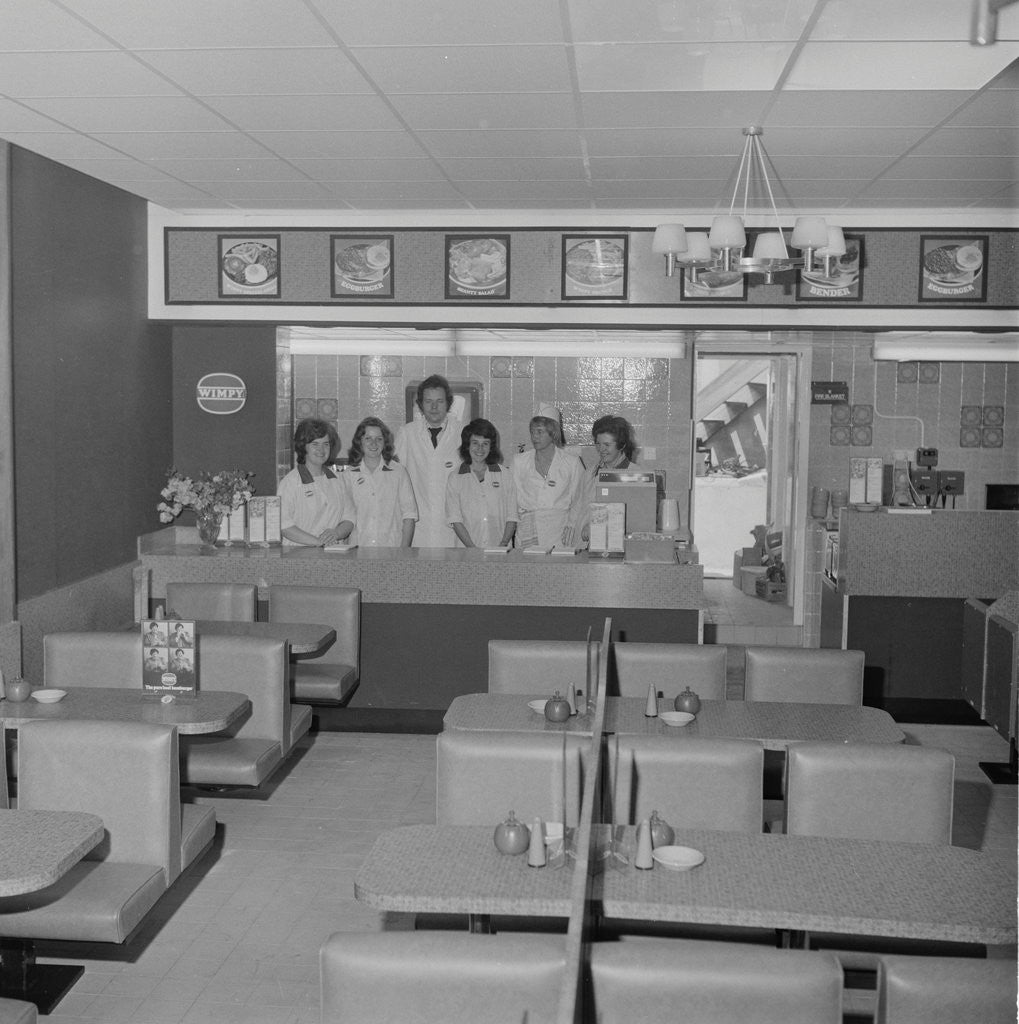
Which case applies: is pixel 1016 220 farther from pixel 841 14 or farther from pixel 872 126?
pixel 841 14

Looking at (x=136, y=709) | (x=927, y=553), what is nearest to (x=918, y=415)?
(x=927, y=553)

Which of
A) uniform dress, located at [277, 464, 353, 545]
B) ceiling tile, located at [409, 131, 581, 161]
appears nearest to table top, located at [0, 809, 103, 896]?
ceiling tile, located at [409, 131, 581, 161]

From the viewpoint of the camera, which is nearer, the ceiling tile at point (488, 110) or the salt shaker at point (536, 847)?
the salt shaker at point (536, 847)

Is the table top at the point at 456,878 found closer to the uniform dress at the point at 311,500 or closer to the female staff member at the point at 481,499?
the uniform dress at the point at 311,500

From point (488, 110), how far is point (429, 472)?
14.9 ft

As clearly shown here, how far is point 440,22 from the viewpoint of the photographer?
13.5ft

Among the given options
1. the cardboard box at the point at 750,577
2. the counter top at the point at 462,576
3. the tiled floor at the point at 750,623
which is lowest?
the tiled floor at the point at 750,623

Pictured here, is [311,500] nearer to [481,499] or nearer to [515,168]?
[481,499]

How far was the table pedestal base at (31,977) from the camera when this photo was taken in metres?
3.95

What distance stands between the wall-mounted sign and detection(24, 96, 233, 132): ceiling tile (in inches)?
228

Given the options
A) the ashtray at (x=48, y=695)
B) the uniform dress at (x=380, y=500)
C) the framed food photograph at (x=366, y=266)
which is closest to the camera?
the ashtray at (x=48, y=695)

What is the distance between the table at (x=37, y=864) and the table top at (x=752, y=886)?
2.60 feet

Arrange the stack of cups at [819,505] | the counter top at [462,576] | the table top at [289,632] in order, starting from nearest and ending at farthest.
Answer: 1. the table top at [289,632]
2. the counter top at [462,576]
3. the stack of cups at [819,505]

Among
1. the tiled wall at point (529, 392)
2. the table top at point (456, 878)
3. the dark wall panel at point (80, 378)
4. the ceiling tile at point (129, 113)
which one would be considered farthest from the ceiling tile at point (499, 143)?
the tiled wall at point (529, 392)
